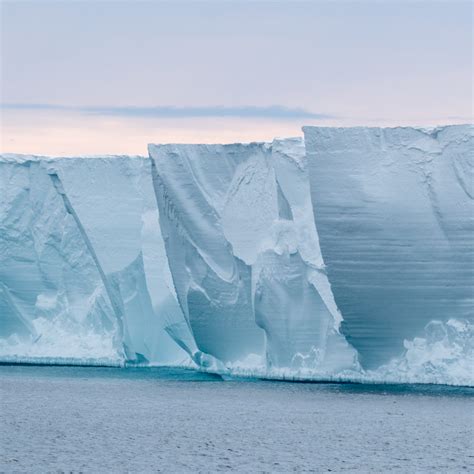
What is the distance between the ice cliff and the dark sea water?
725mm

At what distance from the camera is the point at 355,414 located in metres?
16.4

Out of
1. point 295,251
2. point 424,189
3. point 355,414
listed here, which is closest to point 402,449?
point 355,414

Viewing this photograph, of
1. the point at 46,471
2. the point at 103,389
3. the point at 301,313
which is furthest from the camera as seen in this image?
the point at 103,389

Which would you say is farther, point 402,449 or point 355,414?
point 355,414

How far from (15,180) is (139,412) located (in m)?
8.49

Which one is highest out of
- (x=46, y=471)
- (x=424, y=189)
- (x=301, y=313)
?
(x=424, y=189)

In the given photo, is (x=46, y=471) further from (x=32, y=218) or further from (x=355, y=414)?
(x=32, y=218)

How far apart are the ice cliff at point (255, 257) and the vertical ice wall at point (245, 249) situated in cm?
2

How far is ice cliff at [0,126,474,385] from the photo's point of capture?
17297mm

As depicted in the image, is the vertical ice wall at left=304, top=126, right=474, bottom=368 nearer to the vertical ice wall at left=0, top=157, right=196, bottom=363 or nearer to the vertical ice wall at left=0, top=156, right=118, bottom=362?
the vertical ice wall at left=0, top=157, right=196, bottom=363

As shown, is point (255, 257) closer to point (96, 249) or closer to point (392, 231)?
point (392, 231)

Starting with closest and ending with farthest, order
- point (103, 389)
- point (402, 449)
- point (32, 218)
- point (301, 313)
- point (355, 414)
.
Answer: point (402, 449), point (355, 414), point (301, 313), point (103, 389), point (32, 218)

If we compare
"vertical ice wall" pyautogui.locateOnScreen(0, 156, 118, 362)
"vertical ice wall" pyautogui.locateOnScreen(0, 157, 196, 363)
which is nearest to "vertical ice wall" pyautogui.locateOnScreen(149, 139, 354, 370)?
"vertical ice wall" pyautogui.locateOnScreen(0, 157, 196, 363)

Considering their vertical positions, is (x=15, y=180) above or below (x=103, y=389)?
above
